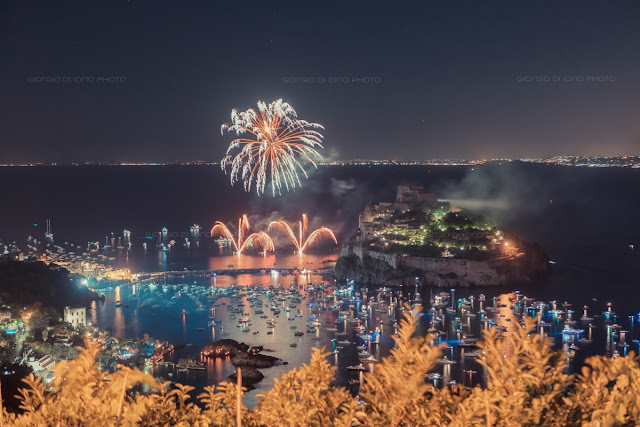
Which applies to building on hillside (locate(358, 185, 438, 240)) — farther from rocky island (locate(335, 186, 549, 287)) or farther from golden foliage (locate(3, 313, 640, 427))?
golden foliage (locate(3, 313, 640, 427))

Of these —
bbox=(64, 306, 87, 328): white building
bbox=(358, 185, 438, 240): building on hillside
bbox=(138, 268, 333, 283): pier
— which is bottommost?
bbox=(64, 306, 87, 328): white building

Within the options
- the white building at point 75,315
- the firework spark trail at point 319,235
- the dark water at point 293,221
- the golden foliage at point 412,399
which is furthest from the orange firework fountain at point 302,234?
the golden foliage at point 412,399

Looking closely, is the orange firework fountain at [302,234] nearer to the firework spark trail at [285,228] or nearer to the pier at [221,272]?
the firework spark trail at [285,228]

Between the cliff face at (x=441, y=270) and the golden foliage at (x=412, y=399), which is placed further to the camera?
the cliff face at (x=441, y=270)

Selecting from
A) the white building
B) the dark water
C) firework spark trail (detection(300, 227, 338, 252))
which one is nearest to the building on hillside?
the dark water

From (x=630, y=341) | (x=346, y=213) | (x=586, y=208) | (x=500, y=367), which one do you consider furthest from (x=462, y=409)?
(x=586, y=208)

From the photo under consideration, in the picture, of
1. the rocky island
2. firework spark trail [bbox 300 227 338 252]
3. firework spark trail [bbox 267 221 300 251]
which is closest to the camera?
the rocky island
